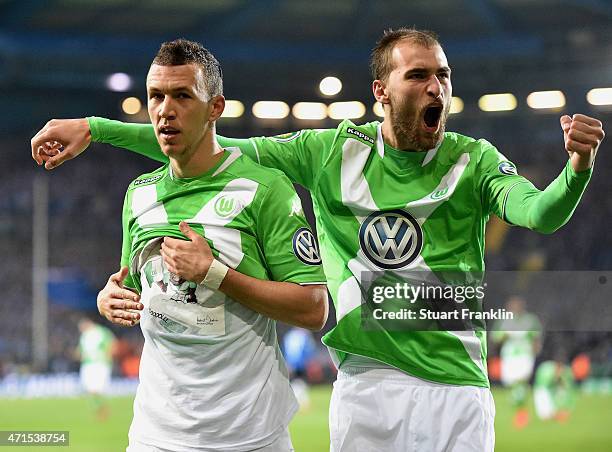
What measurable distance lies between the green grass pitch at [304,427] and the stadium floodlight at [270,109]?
582 centimetres

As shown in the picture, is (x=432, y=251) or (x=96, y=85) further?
(x=96, y=85)

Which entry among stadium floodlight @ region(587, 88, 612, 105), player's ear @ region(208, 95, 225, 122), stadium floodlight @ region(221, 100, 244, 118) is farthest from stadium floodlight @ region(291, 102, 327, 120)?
player's ear @ region(208, 95, 225, 122)

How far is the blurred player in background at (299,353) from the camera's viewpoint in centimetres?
1456

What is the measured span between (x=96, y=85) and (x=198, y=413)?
1439 cm

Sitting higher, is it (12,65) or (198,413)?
(12,65)

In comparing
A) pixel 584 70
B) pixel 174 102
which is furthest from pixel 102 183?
pixel 174 102

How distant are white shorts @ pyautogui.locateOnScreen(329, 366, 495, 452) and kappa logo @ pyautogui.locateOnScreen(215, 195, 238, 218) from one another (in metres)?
0.64

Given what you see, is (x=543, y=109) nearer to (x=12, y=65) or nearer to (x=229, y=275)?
(x=12, y=65)

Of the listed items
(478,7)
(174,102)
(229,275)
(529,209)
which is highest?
(478,7)

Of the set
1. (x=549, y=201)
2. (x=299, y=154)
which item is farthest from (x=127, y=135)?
(x=549, y=201)

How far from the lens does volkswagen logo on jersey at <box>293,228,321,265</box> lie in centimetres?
234

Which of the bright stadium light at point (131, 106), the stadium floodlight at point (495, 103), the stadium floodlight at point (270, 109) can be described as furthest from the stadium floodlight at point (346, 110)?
the bright stadium light at point (131, 106)

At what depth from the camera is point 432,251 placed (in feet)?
8.52

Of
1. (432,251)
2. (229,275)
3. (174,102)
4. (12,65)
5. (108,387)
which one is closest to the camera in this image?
(229,275)
